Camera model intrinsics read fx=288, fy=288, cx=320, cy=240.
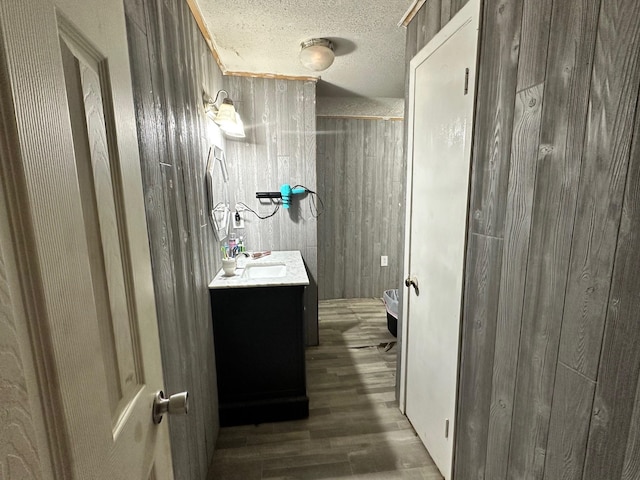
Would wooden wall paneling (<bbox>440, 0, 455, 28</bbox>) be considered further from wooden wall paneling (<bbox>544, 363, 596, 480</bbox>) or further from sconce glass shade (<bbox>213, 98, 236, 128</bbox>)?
wooden wall paneling (<bbox>544, 363, 596, 480</bbox>)

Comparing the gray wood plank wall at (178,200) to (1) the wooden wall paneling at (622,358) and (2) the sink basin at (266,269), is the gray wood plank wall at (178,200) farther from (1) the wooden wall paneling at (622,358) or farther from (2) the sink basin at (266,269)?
(1) the wooden wall paneling at (622,358)

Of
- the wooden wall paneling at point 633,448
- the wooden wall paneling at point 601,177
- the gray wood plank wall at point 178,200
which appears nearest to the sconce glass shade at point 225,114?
the gray wood plank wall at point 178,200

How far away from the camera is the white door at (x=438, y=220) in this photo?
3.96 feet

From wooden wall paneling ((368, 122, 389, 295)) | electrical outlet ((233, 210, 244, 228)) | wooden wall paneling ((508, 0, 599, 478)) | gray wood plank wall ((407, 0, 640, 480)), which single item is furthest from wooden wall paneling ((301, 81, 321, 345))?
wooden wall paneling ((508, 0, 599, 478))

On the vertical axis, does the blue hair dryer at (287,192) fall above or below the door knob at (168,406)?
above

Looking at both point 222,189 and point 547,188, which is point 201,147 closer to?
point 222,189

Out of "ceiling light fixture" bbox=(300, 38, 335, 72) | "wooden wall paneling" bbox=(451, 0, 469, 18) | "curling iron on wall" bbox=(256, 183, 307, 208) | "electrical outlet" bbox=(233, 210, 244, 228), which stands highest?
"ceiling light fixture" bbox=(300, 38, 335, 72)

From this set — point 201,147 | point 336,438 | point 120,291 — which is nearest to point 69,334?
point 120,291

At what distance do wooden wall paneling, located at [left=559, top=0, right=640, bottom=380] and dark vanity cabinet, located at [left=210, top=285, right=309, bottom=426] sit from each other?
1341 mm

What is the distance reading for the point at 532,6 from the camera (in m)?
0.87

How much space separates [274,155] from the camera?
8.57ft

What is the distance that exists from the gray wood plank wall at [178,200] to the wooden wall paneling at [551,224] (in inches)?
47.7

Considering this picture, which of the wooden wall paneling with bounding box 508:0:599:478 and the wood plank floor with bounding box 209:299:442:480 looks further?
the wood plank floor with bounding box 209:299:442:480

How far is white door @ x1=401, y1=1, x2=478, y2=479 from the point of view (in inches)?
47.5
